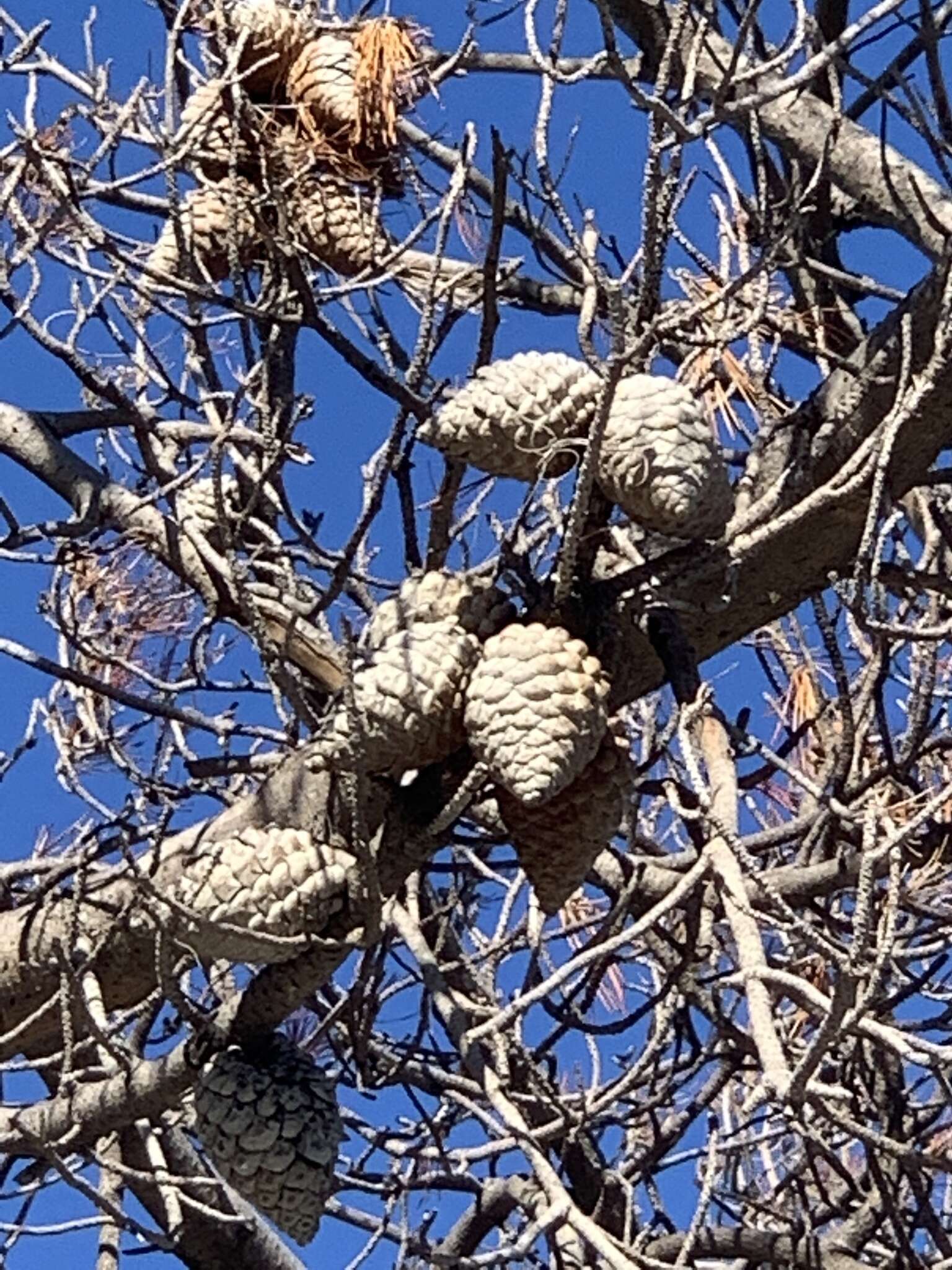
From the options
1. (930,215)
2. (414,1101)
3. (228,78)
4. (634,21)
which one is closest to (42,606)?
(228,78)

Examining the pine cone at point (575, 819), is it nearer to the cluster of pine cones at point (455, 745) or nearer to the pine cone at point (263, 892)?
the cluster of pine cones at point (455, 745)

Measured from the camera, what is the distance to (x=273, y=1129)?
47.6 inches

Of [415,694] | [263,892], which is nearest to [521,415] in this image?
[415,694]

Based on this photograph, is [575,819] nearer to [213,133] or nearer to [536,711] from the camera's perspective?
[536,711]

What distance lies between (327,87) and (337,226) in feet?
0.48

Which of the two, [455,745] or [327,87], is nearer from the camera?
[455,745]

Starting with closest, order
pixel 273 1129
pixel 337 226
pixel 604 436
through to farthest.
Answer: pixel 604 436 → pixel 273 1129 → pixel 337 226

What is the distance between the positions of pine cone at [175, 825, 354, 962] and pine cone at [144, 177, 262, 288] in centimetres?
63

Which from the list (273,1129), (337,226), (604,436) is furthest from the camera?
(337,226)

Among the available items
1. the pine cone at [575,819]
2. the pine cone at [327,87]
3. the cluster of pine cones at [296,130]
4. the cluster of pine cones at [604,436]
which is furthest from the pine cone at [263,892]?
the pine cone at [327,87]

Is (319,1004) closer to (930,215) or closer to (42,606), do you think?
(42,606)

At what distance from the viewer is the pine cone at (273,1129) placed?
3.98ft

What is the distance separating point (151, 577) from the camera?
6.61ft

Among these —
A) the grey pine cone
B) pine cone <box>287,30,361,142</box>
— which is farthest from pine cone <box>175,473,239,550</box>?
pine cone <box>287,30,361,142</box>
